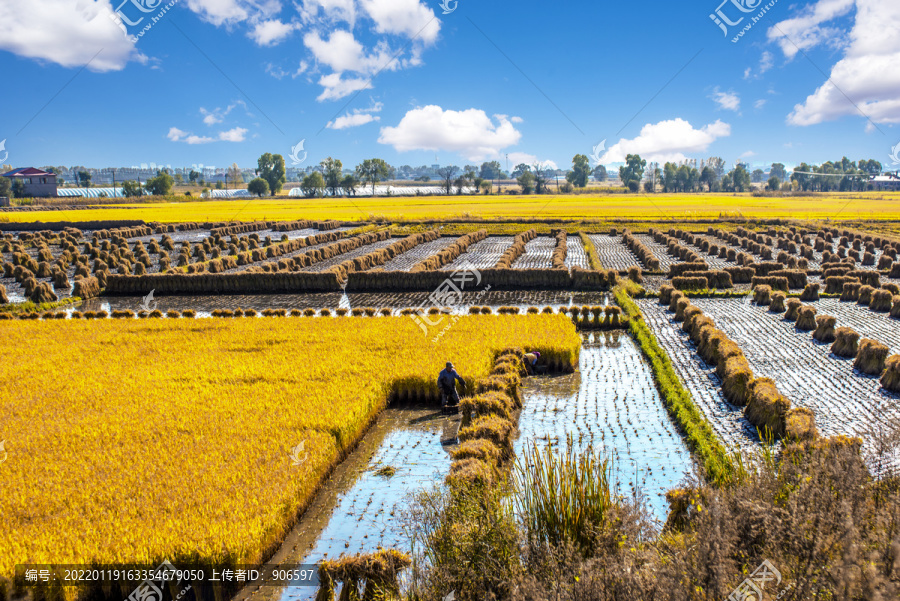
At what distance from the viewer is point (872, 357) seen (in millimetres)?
16578

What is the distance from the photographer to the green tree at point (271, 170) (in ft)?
493

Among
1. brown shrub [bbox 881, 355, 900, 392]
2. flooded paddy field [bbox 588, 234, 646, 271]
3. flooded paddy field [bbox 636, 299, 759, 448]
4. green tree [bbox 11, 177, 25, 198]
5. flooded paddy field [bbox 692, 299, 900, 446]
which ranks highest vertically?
green tree [bbox 11, 177, 25, 198]

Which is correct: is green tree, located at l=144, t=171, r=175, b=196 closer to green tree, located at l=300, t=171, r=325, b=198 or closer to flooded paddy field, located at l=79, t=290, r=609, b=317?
green tree, located at l=300, t=171, r=325, b=198

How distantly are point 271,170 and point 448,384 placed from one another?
483 ft

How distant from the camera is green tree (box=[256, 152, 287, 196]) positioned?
493 ft

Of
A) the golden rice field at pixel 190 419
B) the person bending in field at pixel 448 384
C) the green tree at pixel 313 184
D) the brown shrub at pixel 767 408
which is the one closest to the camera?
the golden rice field at pixel 190 419

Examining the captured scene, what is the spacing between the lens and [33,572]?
316 inches

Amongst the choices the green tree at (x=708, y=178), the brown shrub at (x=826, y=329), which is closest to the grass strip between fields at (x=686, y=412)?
the brown shrub at (x=826, y=329)

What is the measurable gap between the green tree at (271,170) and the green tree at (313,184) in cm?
737

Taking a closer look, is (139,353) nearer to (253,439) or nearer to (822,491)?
(253,439)

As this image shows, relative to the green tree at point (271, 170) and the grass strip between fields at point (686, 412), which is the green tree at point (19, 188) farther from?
the grass strip between fields at point (686, 412)

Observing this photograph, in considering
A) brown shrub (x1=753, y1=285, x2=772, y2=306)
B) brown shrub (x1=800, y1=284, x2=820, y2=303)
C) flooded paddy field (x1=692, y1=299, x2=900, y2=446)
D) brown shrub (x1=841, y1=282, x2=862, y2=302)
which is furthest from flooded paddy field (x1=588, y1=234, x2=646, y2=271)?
flooded paddy field (x1=692, y1=299, x2=900, y2=446)

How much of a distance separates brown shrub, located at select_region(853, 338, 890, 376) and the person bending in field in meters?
11.5

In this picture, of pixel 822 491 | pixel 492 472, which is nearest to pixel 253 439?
pixel 492 472
